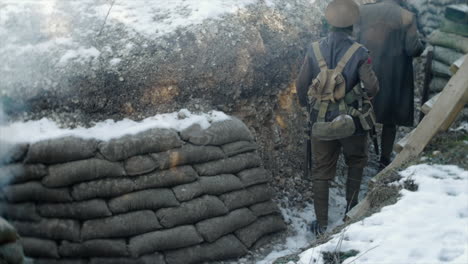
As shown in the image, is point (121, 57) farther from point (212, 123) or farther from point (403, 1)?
point (403, 1)

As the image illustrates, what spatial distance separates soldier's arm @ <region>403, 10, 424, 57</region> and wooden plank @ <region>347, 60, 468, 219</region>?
128 cm

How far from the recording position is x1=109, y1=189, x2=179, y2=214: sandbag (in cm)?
402

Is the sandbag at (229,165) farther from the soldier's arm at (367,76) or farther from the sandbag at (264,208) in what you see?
the soldier's arm at (367,76)

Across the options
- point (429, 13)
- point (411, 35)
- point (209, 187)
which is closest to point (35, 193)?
point (209, 187)

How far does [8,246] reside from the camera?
9.55ft

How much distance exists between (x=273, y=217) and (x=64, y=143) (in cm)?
171

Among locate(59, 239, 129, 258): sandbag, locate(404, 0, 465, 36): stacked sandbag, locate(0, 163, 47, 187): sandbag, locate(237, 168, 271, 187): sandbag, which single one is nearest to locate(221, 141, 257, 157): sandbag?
locate(237, 168, 271, 187): sandbag

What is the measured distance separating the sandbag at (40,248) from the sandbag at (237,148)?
4.61ft

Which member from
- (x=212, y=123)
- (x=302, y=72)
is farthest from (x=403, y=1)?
(x=212, y=123)

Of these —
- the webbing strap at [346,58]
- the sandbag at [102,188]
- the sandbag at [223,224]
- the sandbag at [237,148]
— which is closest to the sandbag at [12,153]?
the sandbag at [102,188]

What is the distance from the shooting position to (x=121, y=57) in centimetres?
455

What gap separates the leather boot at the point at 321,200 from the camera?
4477 mm

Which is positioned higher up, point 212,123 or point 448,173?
point 448,173

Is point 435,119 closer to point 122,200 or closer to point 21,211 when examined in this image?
point 122,200
